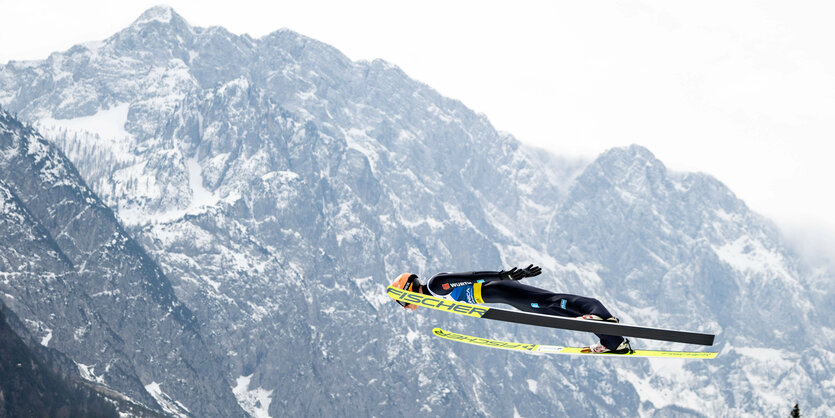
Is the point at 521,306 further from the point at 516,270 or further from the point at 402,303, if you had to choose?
the point at 402,303

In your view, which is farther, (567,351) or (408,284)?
(408,284)

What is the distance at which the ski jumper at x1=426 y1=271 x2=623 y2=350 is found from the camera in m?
20.9

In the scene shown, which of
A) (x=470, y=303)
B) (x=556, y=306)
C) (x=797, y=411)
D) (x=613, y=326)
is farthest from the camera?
(x=797, y=411)

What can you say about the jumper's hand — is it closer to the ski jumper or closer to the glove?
the glove

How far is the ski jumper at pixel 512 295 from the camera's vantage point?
68.6 ft

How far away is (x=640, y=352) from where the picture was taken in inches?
888

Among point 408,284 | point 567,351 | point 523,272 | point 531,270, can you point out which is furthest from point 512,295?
point 408,284

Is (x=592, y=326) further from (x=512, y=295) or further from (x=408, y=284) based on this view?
(x=408, y=284)

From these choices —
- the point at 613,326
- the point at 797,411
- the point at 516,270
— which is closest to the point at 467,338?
the point at 516,270

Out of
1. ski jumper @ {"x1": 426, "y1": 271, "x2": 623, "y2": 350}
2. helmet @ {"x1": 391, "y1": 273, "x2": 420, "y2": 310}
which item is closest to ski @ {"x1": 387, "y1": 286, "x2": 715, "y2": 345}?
ski jumper @ {"x1": 426, "y1": 271, "x2": 623, "y2": 350}

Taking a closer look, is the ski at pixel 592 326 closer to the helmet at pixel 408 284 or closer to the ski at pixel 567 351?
the ski at pixel 567 351

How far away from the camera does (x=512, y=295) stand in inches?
907

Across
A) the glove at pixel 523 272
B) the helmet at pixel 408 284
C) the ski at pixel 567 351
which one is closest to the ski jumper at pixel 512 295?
the helmet at pixel 408 284

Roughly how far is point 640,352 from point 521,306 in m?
3.07
